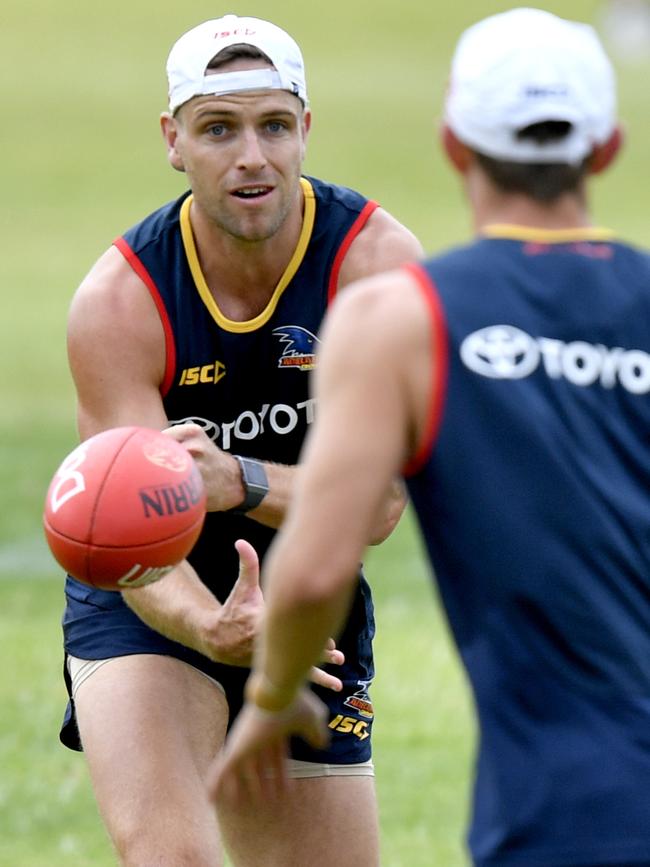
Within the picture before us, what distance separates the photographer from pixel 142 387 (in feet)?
17.9

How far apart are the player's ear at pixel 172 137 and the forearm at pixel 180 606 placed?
1248 millimetres

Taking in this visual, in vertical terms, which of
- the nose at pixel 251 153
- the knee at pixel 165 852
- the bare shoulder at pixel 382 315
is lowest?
the knee at pixel 165 852

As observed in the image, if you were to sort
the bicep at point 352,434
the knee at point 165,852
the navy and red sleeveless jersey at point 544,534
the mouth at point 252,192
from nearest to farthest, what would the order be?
the bicep at point 352,434 < the navy and red sleeveless jersey at point 544,534 < the knee at point 165,852 < the mouth at point 252,192

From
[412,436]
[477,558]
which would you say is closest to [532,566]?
[477,558]

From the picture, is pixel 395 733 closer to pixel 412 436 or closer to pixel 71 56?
pixel 412 436

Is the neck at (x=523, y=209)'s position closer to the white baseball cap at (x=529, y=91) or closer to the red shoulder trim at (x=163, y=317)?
the white baseball cap at (x=529, y=91)

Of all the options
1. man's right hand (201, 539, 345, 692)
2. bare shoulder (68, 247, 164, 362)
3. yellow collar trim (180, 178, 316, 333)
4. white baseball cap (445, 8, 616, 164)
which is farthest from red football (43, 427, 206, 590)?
white baseball cap (445, 8, 616, 164)

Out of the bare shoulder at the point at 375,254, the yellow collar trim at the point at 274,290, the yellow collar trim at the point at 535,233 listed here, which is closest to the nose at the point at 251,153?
the yellow collar trim at the point at 274,290

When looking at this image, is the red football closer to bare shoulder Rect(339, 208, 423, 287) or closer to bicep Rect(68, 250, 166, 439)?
bicep Rect(68, 250, 166, 439)

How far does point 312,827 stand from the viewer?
18.9 ft

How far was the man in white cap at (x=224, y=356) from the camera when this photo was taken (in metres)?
5.43

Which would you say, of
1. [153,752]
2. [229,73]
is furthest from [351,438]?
[229,73]

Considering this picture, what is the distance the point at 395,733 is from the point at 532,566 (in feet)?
20.1

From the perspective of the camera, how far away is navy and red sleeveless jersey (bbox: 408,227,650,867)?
3.22m
